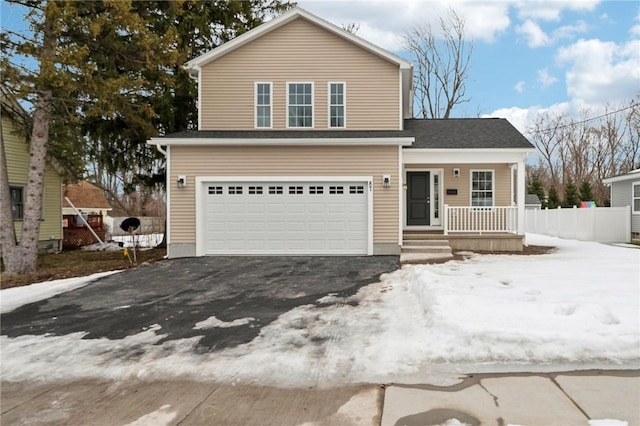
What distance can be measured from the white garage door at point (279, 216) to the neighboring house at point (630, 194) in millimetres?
11456

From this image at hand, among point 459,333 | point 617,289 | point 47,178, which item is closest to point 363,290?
point 459,333

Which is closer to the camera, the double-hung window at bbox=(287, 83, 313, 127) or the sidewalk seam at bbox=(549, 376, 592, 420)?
the sidewalk seam at bbox=(549, 376, 592, 420)

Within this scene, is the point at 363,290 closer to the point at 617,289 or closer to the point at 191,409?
the point at 617,289

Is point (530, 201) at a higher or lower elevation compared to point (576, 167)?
lower

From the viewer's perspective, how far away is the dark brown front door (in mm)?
13961

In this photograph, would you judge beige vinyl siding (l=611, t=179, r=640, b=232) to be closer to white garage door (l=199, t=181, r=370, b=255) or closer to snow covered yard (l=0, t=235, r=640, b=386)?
white garage door (l=199, t=181, r=370, b=255)

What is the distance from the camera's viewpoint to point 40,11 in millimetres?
Answer: 10352

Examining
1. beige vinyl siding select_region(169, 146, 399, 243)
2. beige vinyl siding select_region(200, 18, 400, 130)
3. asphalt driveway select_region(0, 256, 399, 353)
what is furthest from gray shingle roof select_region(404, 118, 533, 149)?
asphalt driveway select_region(0, 256, 399, 353)

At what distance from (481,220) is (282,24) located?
850cm

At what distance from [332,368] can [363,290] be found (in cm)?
347

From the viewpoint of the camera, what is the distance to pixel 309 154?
11.9 meters

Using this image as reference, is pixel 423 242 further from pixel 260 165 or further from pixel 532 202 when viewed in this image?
pixel 532 202

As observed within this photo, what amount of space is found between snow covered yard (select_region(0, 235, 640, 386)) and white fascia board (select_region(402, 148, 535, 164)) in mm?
6308

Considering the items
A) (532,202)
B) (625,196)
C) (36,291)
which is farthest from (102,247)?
(532,202)
